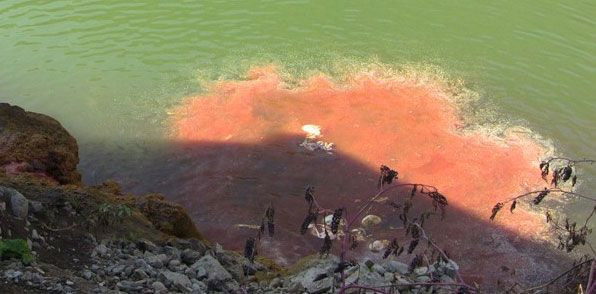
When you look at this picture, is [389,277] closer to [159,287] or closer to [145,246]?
[159,287]

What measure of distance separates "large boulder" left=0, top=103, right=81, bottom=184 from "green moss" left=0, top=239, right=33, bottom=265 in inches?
66.2

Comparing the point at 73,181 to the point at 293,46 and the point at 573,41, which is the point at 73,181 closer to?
the point at 293,46

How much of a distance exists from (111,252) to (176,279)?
522mm

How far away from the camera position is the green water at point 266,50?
7.91 metres

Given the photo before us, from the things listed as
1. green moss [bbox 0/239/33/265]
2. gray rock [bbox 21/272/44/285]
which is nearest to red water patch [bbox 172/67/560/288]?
green moss [bbox 0/239/33/265]

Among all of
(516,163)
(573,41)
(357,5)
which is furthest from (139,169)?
(573,41)

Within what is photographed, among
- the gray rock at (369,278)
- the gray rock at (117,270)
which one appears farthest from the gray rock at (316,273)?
the gray rock at (117,270)

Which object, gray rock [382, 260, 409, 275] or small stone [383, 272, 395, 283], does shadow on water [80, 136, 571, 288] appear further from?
small stone [383, 272, 395, 283]

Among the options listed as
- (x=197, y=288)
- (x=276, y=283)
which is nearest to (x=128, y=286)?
(x=197, y=288)

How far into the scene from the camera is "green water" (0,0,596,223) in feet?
26.0

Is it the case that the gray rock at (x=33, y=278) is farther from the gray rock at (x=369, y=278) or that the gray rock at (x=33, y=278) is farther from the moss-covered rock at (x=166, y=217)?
the gray rock at (x=369, y=278)

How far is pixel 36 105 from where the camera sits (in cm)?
803

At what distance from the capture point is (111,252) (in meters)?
3.97

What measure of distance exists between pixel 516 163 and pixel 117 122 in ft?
16.2
